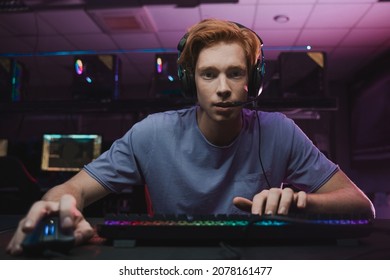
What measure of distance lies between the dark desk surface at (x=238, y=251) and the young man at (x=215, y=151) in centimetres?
25

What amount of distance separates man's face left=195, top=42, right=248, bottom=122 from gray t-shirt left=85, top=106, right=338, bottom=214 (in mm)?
123

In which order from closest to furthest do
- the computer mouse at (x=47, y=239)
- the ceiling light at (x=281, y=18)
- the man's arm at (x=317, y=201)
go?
the computer mouse at (x=47, y=239)
the man's arm at (x=317, y=201)
the ceiling light at (x=281, y=18)

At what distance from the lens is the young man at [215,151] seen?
2.59 ft

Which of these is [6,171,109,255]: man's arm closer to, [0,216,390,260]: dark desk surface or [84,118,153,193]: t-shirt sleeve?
[0,216,390,260]: dark desk surface

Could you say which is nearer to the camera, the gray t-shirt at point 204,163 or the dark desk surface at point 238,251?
the dark desk surface at point 238,251

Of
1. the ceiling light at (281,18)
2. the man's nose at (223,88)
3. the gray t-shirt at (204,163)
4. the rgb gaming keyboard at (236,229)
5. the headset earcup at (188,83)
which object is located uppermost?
the ceiling light at (281,18)

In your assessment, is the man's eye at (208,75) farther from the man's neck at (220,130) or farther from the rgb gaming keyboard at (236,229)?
the rgb gaming keyboard at (236,229)

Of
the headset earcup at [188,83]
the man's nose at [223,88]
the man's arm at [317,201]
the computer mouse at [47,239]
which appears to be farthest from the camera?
the headset earcup at [188,83]

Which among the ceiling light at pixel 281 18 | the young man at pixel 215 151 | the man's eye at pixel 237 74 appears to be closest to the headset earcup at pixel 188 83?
the young man at pixel 215 151

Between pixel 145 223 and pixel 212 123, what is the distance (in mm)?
413

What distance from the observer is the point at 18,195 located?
1.57m

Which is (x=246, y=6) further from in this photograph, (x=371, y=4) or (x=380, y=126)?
(x=380, y=126)

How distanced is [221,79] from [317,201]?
309mm

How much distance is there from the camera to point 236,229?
48 centimetres
